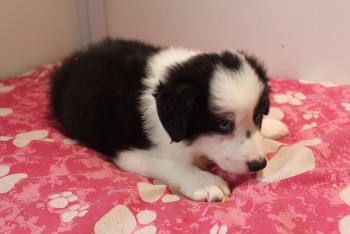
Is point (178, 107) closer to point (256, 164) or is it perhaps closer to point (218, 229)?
point (256, 164)

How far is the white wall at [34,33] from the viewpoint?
362 centimetres

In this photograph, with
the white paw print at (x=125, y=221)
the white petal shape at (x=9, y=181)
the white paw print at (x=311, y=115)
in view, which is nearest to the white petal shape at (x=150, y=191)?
the white paw print at (x=125, y=221)

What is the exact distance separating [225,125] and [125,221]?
659 mm

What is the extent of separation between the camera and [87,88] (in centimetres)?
246

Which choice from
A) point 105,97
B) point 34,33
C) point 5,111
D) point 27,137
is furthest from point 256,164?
point 34,33

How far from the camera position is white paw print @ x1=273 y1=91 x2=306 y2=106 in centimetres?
300

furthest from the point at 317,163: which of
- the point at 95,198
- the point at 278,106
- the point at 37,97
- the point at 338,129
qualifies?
the point at 37,97

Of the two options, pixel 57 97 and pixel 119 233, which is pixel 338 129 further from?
pixel 57 97

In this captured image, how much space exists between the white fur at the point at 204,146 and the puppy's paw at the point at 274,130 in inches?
20.5

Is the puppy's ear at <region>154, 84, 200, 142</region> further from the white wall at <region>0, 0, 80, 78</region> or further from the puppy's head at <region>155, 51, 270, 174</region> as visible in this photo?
the white wall at <region>0, 0, 80, 78</region>

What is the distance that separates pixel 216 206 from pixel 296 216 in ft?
1.17

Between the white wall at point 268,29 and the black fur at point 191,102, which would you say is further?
the white wall at point 268,29

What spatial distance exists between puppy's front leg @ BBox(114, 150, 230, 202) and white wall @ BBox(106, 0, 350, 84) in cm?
187

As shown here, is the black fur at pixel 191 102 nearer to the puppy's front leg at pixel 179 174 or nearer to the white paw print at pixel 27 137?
the puppy's front leg at pixel 179 174
